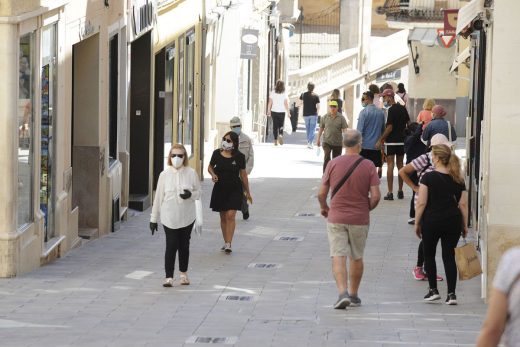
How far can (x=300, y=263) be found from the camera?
50.4 ft

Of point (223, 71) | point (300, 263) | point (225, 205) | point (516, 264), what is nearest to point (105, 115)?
point (225, 205)

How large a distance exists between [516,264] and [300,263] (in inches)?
380

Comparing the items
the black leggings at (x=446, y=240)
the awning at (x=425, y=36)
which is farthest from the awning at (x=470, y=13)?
the awning at (x=425, y=36)

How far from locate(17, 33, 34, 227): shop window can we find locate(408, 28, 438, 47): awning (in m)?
24.7

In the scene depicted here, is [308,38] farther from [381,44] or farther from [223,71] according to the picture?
[223,71]

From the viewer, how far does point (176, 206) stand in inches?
524

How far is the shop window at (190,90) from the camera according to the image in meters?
25.0

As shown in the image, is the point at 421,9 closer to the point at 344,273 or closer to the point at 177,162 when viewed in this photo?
the point at 177,162

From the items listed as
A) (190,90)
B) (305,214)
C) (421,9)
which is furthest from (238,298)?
(421,9)

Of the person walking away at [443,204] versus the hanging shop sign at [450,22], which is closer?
the person walking away at [443,204]

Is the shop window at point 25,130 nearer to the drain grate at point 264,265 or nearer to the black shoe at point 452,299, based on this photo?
the drain grate at point 264,265

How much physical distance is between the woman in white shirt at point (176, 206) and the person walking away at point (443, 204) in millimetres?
2266

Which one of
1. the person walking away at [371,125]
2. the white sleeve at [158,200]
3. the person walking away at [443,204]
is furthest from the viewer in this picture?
the person walking away at [371,125]

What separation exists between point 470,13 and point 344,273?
423 centimetres
